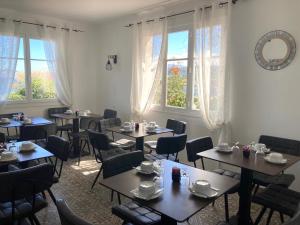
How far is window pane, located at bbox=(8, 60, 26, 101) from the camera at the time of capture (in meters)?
5.02

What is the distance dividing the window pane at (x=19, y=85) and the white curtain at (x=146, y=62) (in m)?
2.22

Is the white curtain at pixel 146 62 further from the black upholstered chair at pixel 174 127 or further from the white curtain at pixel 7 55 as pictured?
the white curtain at pixel 7 55

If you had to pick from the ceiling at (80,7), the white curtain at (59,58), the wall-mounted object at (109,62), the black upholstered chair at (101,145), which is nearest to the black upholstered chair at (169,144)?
the black upholstered chair at (101,145)

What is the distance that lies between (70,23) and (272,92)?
4.39 m

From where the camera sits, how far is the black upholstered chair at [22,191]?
186 cm

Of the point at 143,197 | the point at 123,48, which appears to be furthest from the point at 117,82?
the point at 143,197

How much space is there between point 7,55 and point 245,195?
15.1 feet

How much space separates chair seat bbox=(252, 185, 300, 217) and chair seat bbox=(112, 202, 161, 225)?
951 mm

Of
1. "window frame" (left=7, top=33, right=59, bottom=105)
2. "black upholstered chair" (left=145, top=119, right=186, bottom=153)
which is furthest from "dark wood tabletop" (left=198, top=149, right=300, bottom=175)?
"window frame" (left=7, top=33, right=59, bottom=105)

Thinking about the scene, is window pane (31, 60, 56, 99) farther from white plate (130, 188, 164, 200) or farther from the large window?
white plate (130, 188, 164, 200)

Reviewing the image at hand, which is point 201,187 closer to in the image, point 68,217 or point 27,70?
point 68,217

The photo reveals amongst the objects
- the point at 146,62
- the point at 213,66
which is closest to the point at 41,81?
the point at 146,62

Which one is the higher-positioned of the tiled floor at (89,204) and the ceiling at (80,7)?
the ceiling at (80,7)

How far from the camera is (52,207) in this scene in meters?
2.93
